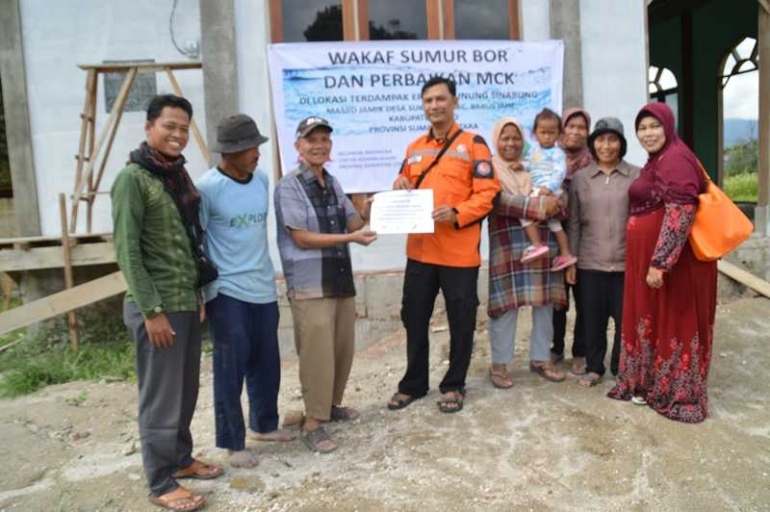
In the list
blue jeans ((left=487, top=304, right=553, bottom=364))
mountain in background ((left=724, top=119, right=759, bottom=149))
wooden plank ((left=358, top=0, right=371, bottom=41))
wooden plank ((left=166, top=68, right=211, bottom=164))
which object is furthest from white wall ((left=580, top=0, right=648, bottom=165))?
mountain in background ((left=724, top=119, right=759, bottom=149))

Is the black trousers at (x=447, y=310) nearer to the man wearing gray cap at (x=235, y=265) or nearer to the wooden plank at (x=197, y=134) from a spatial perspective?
the man wearing gray cap at (x=235, y=265)

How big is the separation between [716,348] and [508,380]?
1981 mm

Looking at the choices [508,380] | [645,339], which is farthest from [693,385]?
[508,380]

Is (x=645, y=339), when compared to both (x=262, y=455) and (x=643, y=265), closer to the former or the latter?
(x=643, y=265)

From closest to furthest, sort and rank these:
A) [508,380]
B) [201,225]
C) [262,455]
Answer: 1. [201,225]
2. [262,455]
3. [508,380]

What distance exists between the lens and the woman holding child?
362 centimetres

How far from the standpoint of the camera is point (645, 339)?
3518 mm

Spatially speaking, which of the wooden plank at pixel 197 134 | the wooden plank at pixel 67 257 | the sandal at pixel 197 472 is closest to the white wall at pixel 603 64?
the wooden plank at pixel 197 134

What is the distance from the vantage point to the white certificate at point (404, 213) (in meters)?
3.28

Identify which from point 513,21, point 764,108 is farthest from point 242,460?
point 764,108

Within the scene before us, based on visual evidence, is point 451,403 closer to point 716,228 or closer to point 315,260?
point 315,260

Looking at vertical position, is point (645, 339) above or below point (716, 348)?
above

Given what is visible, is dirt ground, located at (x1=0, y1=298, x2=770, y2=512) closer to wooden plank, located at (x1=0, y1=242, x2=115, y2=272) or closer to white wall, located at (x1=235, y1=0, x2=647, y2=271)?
white wall, located at (x1=235, y1=0, x2=647, y2=271)

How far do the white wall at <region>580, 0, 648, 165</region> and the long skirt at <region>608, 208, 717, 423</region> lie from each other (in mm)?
2666
